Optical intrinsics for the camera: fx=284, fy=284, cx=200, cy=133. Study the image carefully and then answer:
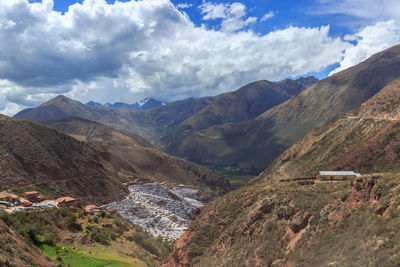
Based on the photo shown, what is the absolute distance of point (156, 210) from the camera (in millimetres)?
74625

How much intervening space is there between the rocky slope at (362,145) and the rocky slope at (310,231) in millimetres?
27004

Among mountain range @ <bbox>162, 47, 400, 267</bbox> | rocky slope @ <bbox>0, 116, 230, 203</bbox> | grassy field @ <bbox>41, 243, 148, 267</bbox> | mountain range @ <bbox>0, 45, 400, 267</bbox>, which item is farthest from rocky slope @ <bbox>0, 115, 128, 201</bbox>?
mountain range @ <bbox>162, 47, 400, 267</bbox>

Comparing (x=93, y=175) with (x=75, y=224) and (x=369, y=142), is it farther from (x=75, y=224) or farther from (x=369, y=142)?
(x=369, y=142)

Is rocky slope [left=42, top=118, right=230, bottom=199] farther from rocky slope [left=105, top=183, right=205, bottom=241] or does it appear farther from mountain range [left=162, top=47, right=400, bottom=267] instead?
mountain range [left=162, top=47, right=400, bottom=267]

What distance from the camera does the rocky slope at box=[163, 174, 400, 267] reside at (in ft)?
48.8

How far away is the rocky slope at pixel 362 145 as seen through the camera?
160 ft

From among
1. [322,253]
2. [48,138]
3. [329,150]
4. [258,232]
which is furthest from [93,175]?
[322,253]

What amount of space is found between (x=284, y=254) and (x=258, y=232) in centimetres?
521

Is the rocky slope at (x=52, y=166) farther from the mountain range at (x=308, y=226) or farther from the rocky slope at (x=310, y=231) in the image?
the rocky slope at (x=310, y=231)

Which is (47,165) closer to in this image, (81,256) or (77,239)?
(77,239)

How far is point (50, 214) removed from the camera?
35125 millimetres

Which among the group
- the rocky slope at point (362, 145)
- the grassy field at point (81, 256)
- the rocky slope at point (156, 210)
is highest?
the rocky slope at point (362, 145)

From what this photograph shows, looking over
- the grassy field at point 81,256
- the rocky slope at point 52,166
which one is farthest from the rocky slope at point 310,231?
the rocky slope at point 52,166

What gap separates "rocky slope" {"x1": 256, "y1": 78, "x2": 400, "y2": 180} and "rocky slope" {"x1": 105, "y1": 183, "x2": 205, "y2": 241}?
2770 centimetres
